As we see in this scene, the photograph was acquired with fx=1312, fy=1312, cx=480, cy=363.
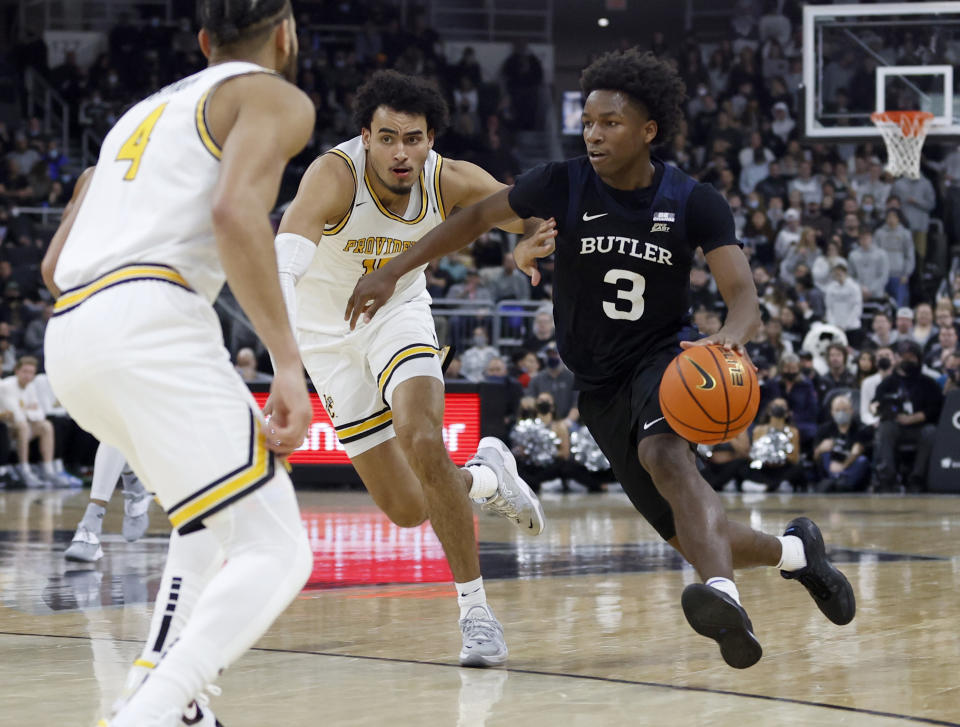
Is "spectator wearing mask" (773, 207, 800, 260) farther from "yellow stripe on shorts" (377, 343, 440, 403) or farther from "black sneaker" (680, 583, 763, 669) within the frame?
"black sneaker" (680, 583, 763, 669)

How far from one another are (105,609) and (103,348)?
128 inches

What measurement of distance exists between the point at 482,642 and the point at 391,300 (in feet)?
5.41

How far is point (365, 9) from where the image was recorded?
2459 cm

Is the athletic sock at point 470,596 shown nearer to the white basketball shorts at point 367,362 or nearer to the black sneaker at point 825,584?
the white basketball shorts at point 367,362

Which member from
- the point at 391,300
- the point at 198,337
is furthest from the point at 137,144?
the point at 391,300

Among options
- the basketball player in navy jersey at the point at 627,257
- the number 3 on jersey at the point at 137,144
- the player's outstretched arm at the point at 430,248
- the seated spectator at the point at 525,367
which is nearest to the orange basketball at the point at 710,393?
the basketball player in navy jersey at the point at 627,257

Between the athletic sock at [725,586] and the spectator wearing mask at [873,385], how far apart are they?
1025 centimetres

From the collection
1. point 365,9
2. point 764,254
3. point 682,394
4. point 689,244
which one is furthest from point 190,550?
point 365,9

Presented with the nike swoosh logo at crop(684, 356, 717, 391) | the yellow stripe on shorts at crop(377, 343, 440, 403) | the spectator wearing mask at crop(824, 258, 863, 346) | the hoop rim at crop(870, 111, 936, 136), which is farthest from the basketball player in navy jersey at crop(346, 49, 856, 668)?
the spectator wearing mask at crop(824, 258, 863, 346)

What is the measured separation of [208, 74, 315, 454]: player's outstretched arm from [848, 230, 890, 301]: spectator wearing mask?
14.6 meters

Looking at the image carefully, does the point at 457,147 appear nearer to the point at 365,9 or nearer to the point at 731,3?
the point at 365,9

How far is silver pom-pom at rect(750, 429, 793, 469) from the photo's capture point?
544 inches

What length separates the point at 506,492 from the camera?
608 centimetres

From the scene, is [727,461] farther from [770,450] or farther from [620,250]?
[620,250]
